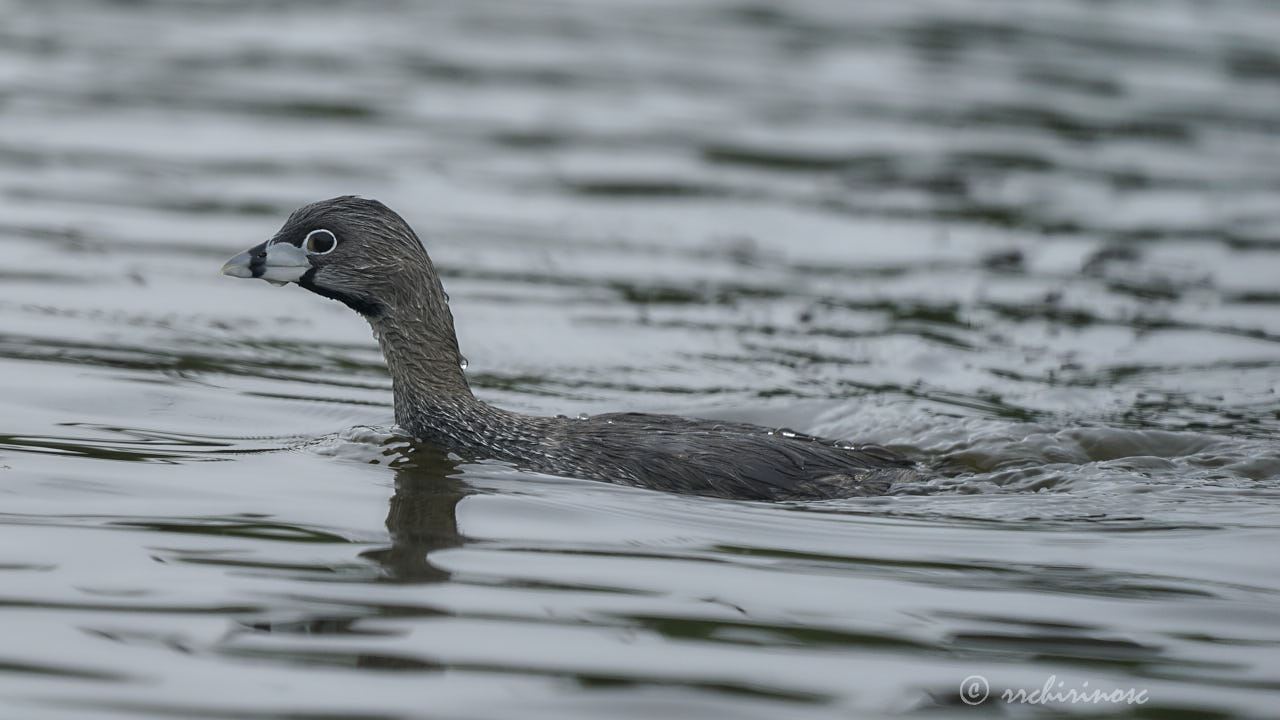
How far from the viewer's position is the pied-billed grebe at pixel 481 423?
325 inches

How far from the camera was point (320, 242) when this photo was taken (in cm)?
848

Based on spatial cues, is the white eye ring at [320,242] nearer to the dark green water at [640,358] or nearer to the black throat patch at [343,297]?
the black throat patch at [343,297]

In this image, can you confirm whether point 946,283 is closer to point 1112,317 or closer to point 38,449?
point 1112,317

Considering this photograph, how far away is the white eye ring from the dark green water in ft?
3.32

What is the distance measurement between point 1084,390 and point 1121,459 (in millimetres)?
2081

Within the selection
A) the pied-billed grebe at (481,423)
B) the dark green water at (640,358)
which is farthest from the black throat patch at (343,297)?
the dark green water at (640,358)

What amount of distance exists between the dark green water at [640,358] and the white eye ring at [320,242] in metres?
1.01

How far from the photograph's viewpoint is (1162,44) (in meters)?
25.7

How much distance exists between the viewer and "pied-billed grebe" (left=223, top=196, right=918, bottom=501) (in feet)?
27.1

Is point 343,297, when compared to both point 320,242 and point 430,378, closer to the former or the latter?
point 320,242

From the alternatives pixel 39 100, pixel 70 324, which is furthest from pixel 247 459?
pixel 39 100

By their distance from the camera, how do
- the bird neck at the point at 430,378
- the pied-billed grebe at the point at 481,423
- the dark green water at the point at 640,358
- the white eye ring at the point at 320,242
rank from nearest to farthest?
the dark green water at the point at 640,358, the pied-billed grebe at the point at 481,423, the white eye ring at the point at 320,242, the bird neck at the point at 430,378

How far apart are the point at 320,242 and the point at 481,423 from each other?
3.85ft

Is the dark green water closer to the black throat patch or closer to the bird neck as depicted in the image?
the bird neck
